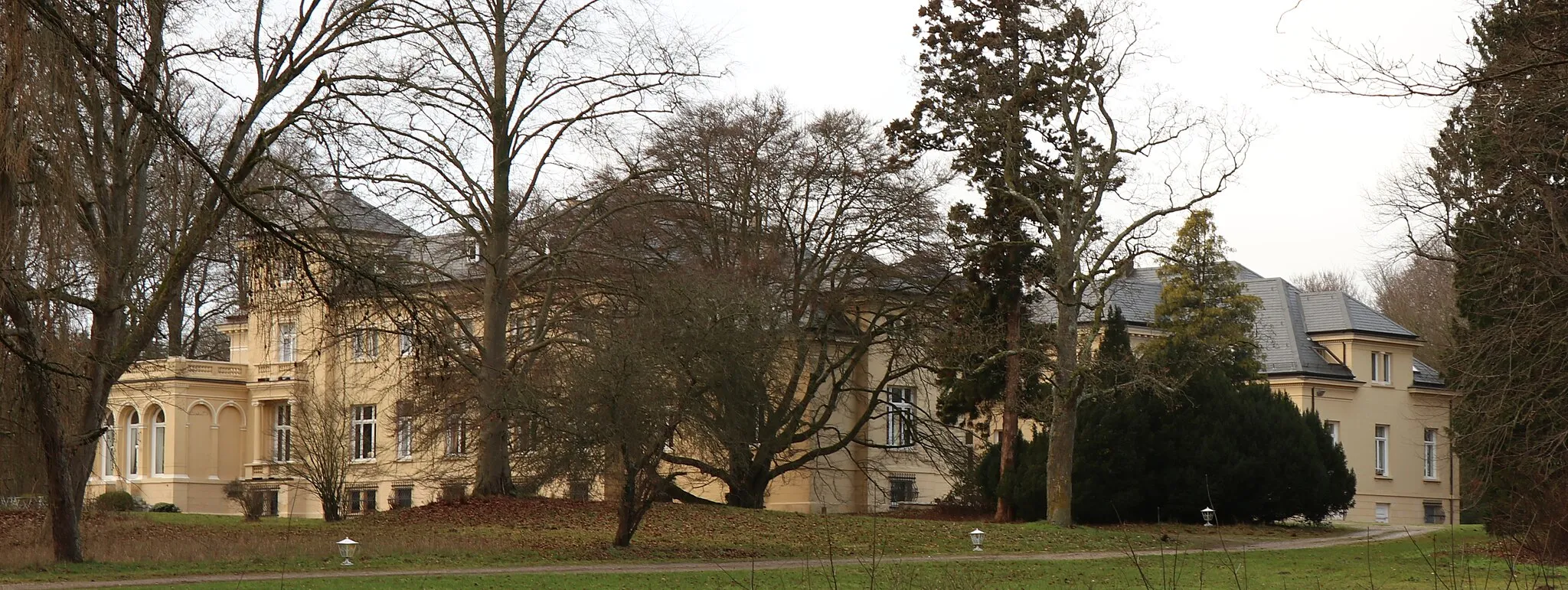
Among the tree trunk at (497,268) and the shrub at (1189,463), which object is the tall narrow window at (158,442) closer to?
the tree trunk at (497,268)

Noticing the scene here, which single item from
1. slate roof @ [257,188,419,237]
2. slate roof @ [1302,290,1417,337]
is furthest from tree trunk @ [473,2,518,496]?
slate roof @ [1302,290,1417,337]

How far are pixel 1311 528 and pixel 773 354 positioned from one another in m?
13.7

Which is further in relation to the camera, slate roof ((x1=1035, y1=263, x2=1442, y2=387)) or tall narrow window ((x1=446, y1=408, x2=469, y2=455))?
slate roof ((x1=1035, y1=263, x2=1442, y2=387))

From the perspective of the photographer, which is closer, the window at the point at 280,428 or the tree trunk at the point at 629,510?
the tree trunk at the point at 629,510

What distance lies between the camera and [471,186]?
3105cm

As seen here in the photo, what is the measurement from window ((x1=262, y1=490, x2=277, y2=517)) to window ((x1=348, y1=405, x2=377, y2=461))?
281 centimetres

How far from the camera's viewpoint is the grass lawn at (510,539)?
19.9 metres

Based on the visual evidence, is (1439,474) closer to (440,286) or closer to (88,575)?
(440,286)

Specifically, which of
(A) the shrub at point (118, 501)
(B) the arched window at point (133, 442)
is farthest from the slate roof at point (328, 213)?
(B) the arched window at point (133, 442)

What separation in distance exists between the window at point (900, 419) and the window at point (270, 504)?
57.5ft

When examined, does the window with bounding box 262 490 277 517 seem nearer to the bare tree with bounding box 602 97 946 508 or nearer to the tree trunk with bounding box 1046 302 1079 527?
the bare tree with bounding box 602 97 946 508

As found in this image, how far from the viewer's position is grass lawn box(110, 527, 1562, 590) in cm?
1666

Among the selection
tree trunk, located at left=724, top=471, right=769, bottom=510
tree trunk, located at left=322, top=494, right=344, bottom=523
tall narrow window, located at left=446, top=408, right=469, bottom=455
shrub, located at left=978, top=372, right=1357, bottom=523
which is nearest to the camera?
tall narrow window, located at left=446, top=408, right=469, bottom=455

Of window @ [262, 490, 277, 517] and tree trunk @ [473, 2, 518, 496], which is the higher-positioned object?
tree trunk @ [473, 2, 518, 496]
